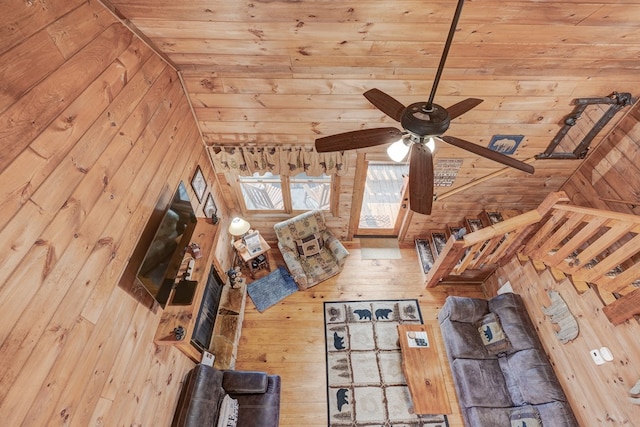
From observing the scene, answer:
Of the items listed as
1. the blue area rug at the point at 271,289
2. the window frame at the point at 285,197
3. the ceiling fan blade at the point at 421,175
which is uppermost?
the window frame at the point at 285,197

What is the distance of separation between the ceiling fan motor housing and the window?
3.05 meters

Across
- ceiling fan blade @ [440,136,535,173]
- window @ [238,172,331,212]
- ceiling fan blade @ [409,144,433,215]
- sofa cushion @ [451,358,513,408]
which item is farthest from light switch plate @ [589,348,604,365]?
window @ [238,172,331,212]

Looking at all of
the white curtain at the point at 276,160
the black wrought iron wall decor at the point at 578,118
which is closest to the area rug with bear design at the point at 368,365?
the white curtain at the point at 276,160

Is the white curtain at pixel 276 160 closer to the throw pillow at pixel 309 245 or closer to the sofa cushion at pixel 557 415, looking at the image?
the throw pillow at pixel 309 245

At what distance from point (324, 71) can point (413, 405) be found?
388 centimetres

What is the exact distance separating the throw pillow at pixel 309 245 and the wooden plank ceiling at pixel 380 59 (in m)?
1.67

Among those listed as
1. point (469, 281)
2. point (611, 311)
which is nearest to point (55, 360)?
point (611, 311)

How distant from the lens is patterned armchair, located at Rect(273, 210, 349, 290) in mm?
4672

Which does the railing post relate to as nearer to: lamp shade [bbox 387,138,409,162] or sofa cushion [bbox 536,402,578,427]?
sofa cushion [bbox 536,402,578,427]

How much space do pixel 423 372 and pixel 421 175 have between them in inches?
120

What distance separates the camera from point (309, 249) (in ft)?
Answer: 15.9

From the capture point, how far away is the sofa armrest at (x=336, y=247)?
4.71m

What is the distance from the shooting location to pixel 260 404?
3.25 metres

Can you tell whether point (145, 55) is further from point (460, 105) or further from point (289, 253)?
point (289, 253)
